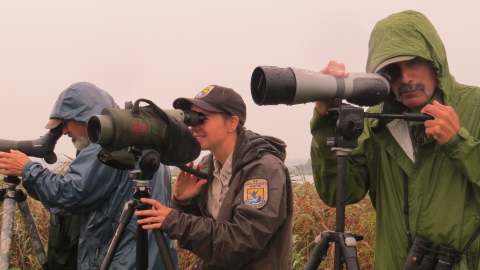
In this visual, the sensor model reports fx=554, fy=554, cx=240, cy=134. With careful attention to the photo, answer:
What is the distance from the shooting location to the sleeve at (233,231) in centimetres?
224

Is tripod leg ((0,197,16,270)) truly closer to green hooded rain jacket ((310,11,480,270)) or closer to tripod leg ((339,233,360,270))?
green hooded rain jacket ((310,11,480,270))

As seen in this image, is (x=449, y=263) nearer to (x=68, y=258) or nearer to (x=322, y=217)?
(x=68, y=258)

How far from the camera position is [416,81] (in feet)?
7.30

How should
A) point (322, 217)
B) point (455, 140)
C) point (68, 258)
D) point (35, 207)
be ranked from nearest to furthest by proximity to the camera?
point (455, 140)
point (68, 258)
point (322, 217)
point (35, 207)

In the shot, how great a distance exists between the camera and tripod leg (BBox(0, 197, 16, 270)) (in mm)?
3287

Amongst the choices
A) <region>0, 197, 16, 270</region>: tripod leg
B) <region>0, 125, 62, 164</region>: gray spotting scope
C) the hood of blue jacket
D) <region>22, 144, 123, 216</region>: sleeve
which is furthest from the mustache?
<region>0, 197, 16, 270</region>: tripod leg

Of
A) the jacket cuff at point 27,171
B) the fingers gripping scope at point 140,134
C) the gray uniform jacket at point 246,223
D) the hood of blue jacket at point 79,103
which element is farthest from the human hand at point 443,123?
the jacket cuff at point 27,171

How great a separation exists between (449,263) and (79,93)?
2.39 metres

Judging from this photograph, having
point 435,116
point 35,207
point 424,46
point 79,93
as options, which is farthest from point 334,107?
point 35,207

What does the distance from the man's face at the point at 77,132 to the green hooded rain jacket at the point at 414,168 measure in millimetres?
1701

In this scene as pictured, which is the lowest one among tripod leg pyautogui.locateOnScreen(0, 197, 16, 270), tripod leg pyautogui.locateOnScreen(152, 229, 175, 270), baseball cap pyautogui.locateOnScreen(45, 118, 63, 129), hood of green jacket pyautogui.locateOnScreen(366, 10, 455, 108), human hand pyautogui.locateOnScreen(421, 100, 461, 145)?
tripod leg pyautogui.locateOnScreen(0, 197, 16, 270)

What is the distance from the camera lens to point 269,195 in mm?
2305

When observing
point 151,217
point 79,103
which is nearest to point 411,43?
point 151,217

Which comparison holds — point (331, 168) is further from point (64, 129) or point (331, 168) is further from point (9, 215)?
point (9, 215)
